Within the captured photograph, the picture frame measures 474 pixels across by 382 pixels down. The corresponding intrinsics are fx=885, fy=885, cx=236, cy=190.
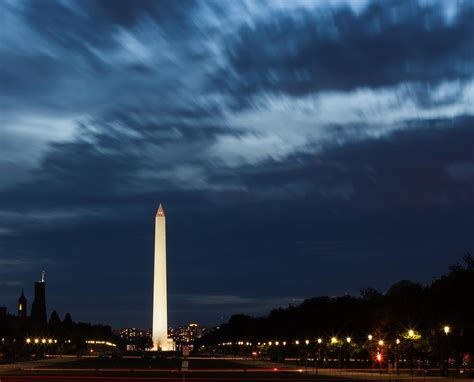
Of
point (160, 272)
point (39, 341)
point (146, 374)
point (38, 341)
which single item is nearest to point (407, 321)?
point (146, 374)

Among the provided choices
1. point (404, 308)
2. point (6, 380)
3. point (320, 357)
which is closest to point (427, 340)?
point (404, 308)

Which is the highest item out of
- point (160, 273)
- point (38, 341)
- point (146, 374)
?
point (160, 273)

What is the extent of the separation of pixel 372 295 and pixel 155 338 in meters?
80.0

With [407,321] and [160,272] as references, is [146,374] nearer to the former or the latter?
[407,321]

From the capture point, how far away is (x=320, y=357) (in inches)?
5817

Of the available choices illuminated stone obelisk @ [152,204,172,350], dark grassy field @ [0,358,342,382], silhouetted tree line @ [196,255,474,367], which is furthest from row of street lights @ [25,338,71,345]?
dark grassy field @ [0,358,342,382]

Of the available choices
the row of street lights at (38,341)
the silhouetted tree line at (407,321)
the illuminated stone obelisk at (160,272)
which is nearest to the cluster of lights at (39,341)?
the row of street lights at (38,341)

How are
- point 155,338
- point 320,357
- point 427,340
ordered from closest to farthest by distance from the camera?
1. point 427,340
2. point 320,357
3. point 155,338

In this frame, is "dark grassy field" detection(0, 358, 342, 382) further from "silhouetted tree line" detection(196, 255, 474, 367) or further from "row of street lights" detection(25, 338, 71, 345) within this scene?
"row of street lights" detection(25, 338, 71, 345)

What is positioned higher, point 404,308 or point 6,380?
point 404,308

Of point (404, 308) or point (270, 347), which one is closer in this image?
point (404, 308)

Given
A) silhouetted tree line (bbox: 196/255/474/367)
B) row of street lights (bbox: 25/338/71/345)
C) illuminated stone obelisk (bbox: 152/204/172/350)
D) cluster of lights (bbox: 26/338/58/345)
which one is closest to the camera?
silhouetted tree line (bbox: 196/255/474/367)

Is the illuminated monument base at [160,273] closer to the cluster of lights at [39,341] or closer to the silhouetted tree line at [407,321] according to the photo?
the cluster of lights at [39,341]

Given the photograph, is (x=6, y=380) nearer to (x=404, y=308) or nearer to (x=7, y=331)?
(x=404, y=308)
